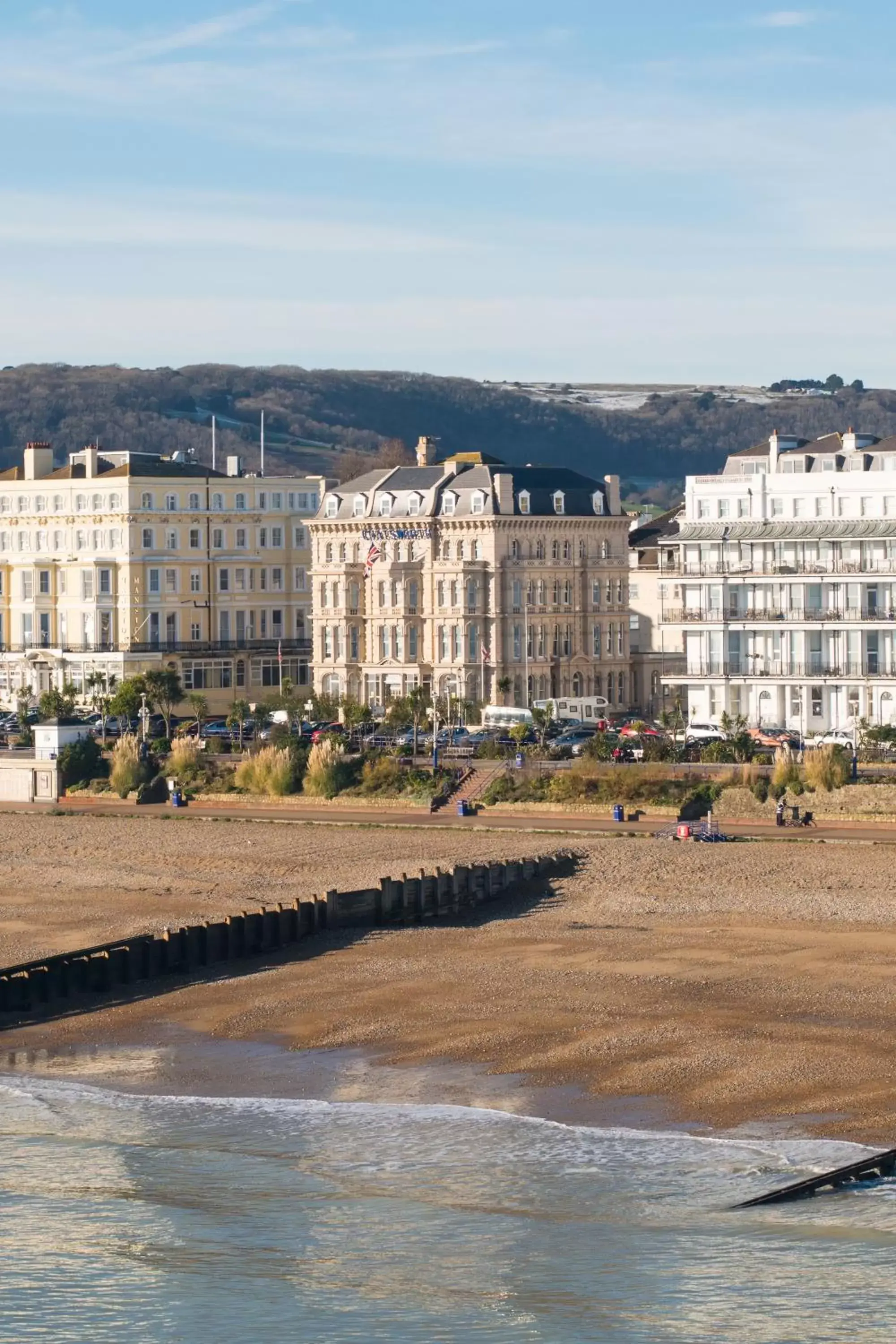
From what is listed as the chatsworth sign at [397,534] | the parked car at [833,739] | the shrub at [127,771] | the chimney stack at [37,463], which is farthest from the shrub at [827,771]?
the chimney stack at [37,463]

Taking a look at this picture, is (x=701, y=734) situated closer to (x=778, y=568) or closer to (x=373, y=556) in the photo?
(x=778, y=568)

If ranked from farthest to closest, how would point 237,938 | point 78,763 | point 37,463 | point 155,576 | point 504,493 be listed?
point 37,463 → point 155,576 → point 504,493 → point 78,763 → point 237,938

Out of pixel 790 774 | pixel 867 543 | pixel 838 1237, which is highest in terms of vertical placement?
pixel 867 543

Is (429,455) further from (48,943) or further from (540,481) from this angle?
(48,943)

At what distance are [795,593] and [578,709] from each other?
15.5 m

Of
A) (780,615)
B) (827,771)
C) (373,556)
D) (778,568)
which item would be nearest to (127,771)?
(373,556)

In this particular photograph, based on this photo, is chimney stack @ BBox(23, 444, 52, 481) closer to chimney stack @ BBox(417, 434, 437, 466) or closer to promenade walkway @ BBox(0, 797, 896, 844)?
chimney stack @ BBox(417, 434, 437, 466)

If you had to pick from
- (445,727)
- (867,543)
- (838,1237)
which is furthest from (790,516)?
(838,1237)

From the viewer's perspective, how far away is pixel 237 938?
180ft

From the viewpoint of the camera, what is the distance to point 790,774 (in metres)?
76.2

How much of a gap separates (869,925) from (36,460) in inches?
3000

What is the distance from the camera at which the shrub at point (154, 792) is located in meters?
88.3

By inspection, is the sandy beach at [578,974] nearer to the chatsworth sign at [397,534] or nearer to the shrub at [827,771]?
the shrub at [827,771]

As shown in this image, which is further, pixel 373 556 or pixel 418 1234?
pixel 373 556
